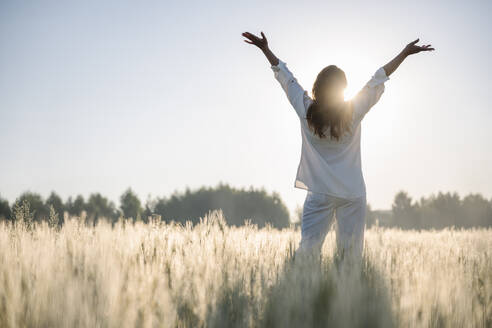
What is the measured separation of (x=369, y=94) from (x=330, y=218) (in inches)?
61.3

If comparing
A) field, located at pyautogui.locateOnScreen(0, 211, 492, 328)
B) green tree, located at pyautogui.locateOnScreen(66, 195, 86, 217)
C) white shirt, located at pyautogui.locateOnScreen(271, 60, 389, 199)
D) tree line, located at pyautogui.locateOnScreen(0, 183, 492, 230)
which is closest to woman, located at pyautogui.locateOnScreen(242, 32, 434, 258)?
white shirt, located at pyautogui.locateOnScreen(271, 60, 389, 199)

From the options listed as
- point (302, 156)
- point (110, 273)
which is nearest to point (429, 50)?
point (302, 156)

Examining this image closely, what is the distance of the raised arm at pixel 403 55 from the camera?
4832mm

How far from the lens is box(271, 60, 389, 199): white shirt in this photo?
15.1 ft

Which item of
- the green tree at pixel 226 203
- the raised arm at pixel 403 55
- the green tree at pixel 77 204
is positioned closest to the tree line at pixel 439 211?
the green tree at pixel 226 203

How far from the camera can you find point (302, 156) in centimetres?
496

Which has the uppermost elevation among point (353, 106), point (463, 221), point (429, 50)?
point (429, 50)

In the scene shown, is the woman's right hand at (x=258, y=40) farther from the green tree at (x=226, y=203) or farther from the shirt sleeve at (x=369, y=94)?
the green tree at (x=226, y=203)

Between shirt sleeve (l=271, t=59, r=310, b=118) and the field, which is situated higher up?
shirt sleeve (l=271, t=59, r=310, b=118)

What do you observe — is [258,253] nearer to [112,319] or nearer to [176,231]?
[176,231]

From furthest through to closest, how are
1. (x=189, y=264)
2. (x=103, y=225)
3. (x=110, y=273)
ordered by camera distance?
(x=103, y=225) < (x=189, y=264) < (x=110, y=273)

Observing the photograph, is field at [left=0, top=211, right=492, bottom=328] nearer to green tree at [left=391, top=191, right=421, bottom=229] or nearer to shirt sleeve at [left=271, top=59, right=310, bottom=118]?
shirt sleeve at [left=271, top=59, right=310, bottom=118]

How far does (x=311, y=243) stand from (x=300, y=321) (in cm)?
225

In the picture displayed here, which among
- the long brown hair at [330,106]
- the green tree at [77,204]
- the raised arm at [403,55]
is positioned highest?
the raised arm at [403,55]
